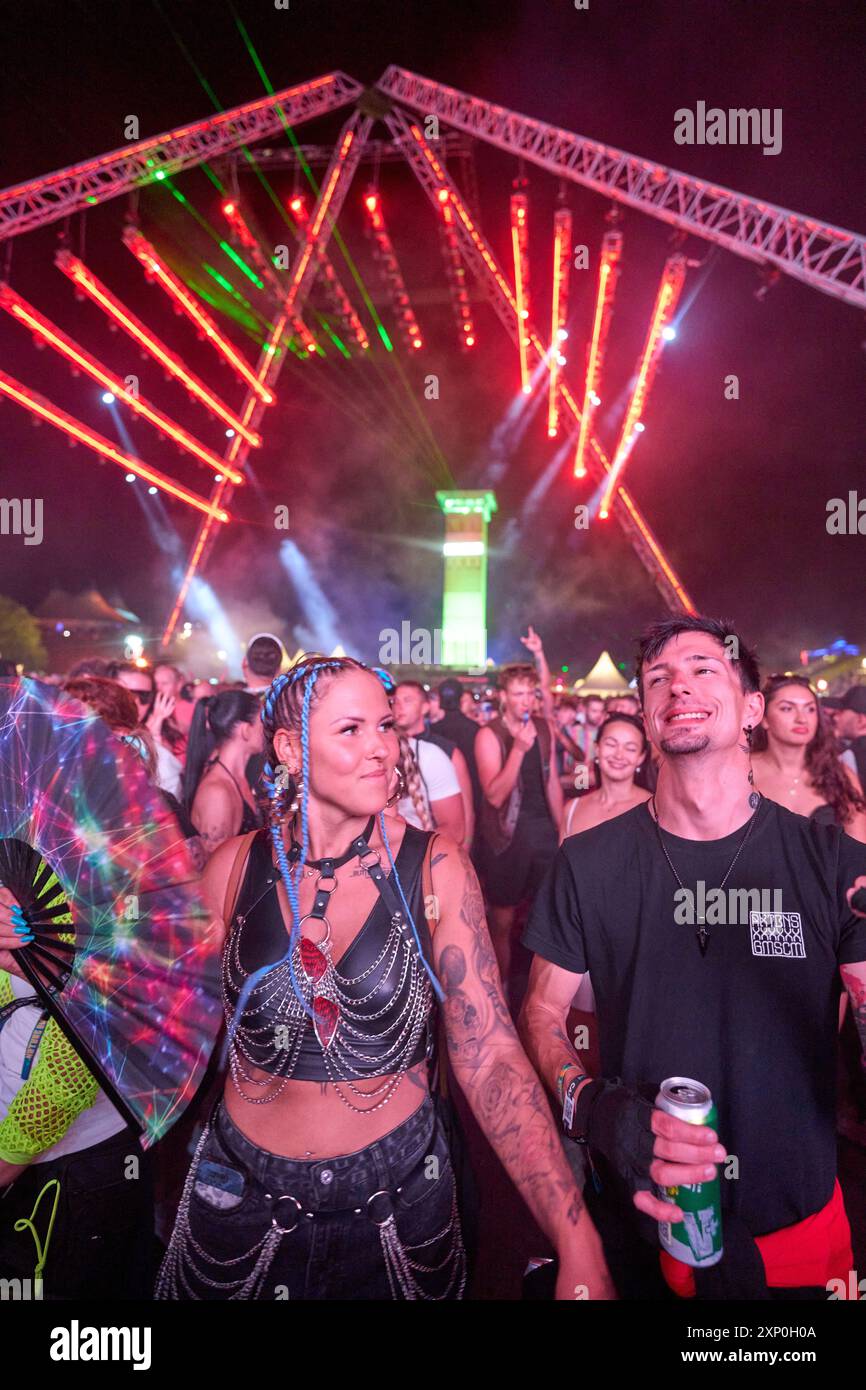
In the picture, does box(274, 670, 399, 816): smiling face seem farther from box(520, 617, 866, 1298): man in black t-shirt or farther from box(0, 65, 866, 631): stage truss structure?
box(0, 65, 866, 631): stage truss structure

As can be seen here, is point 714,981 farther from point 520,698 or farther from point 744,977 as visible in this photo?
point 520,698

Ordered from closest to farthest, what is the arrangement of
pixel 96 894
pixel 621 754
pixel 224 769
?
1. pixel 96 894
2. pixel 224 769
3. pixel 621 754

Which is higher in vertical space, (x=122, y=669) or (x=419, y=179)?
(x=419, y=179)

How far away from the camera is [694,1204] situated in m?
1.36

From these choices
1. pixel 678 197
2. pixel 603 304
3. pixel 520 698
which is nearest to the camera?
pixel 520 698

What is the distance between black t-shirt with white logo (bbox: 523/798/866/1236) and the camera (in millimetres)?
1776

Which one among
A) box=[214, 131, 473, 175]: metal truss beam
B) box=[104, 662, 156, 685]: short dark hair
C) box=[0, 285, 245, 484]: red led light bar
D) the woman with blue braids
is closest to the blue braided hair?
the woman with blue braids

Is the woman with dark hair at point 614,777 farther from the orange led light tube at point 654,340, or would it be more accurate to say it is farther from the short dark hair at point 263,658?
the orange led light tube at point 654,340

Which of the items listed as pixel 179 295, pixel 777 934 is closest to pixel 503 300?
pixel 179 295

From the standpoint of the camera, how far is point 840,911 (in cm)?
186

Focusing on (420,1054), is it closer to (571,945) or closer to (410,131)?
(571,945)

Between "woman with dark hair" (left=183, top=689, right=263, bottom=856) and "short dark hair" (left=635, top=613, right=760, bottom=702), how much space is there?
2142 millimetres

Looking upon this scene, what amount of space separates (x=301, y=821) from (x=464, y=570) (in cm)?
4540

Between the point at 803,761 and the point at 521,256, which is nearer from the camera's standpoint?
the point at 803,761
